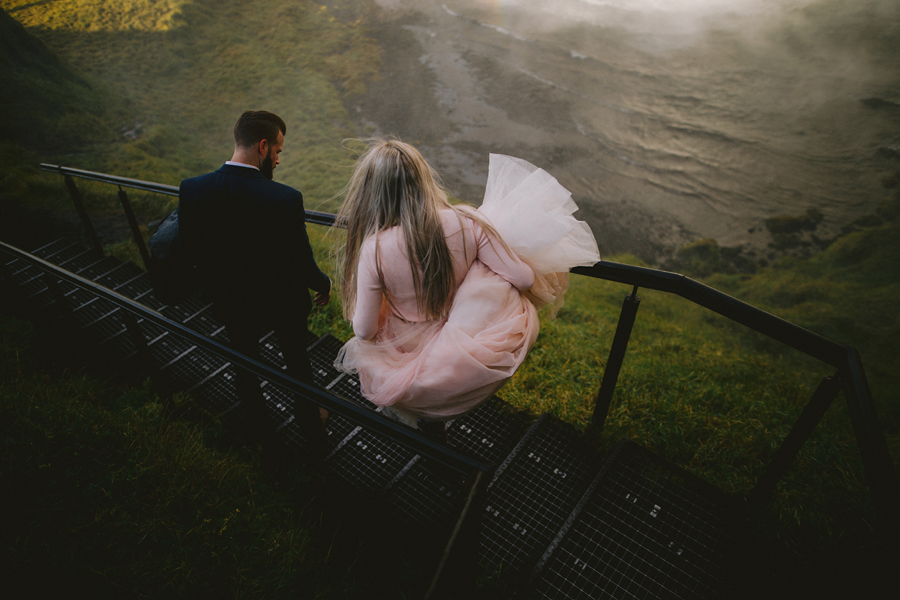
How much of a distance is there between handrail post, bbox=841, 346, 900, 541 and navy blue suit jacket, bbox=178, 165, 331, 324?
1.99 meters

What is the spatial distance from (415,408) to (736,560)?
1390 mm

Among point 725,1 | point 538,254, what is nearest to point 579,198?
point 725,1

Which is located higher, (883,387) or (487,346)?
(487,346)

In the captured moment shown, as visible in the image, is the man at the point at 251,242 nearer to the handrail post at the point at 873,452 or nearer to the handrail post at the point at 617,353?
the handrail post at the point at 617,353

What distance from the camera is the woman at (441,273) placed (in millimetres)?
1446

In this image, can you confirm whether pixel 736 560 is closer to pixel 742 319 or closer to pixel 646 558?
pixel 646 558

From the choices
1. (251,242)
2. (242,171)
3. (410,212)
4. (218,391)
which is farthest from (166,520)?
(410,212)

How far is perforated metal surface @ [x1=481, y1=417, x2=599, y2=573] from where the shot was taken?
169 cm

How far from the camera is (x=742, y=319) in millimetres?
1445

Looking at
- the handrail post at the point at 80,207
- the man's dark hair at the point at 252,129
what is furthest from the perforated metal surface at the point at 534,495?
the handrail post at the point at 80,207

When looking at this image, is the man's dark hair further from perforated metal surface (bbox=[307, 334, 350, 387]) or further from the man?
perforated metal surface (bbox=[307, 334, 350, 387])

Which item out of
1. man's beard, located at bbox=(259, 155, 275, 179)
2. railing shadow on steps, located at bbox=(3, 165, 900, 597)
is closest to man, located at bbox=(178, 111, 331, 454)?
man's beard, located at bbox=(259, 155, 275, 179)

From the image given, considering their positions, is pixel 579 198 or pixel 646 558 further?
pixel 579 198

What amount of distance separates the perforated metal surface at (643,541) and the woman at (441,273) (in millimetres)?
758
